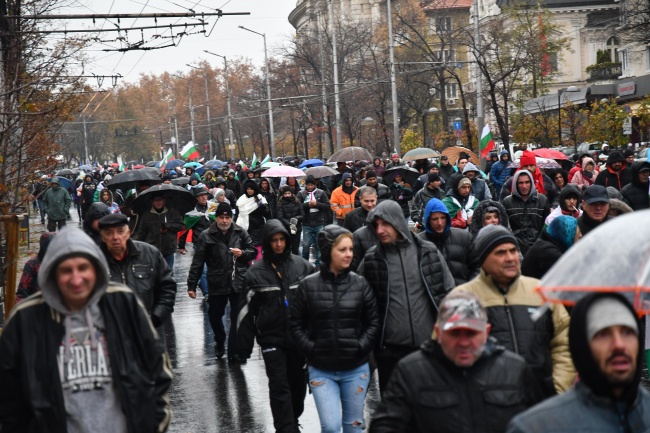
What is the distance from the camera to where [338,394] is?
735 centimetres

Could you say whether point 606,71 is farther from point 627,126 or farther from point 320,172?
point 320,172

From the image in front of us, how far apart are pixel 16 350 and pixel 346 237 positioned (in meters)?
3.20

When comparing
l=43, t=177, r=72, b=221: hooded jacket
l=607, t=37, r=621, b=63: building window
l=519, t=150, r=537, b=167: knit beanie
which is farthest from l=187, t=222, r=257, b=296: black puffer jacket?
l=607, t=37, r=621, b=63: building window

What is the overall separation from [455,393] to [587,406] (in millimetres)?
857

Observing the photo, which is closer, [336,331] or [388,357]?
[336,331]

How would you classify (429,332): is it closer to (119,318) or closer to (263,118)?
(119,318)

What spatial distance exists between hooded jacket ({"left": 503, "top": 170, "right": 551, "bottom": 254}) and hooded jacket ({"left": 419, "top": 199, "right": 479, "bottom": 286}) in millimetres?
3617

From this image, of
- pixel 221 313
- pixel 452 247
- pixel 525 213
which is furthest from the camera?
pixel 221 313

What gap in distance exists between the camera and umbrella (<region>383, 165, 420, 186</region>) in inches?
854

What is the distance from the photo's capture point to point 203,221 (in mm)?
17828

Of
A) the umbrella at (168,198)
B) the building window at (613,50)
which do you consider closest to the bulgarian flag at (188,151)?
the building window at (613,50)

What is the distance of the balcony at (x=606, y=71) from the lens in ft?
228

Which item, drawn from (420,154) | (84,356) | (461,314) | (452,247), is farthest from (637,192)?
(420,154)

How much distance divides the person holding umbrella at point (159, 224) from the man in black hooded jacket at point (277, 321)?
235 inches
